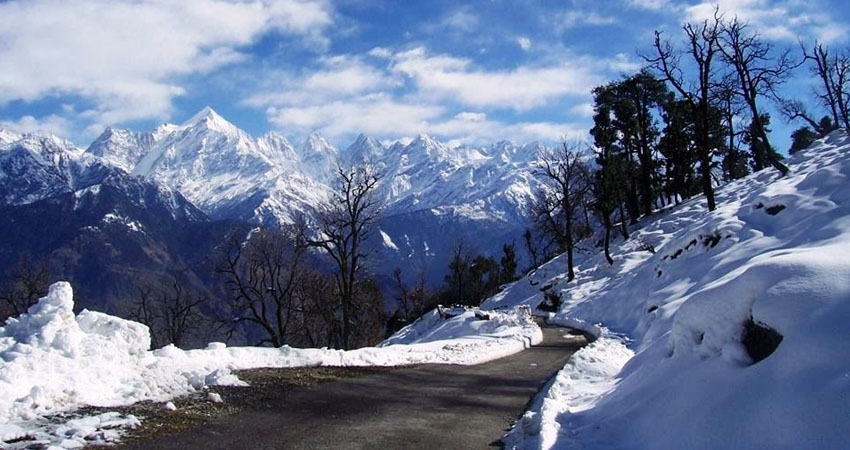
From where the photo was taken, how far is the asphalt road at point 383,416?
29.1 ft

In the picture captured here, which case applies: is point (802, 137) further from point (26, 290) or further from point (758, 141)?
point (26, 290)

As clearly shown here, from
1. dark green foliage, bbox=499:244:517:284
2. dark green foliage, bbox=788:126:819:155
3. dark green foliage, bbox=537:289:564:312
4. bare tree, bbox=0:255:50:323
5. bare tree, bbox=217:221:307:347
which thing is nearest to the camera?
bare tree, bbox=217:221:307:347

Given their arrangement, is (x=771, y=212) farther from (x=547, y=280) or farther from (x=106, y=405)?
(x=547, y=280)

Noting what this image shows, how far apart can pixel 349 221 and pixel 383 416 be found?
21.1 metres

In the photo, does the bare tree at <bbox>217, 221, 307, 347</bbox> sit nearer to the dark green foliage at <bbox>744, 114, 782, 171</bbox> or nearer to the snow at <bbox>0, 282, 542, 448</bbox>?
the snow at <bbox>0, 282, 542, 448</bbox>

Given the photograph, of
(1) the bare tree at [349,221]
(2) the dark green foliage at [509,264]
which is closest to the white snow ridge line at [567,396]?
(1) the bare tree at [349,221]

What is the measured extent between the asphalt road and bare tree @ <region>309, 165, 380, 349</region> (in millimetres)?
14301

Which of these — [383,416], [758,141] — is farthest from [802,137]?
[383,416]

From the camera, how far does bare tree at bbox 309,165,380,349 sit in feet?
100

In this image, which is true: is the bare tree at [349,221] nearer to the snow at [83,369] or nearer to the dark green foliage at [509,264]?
the snow at [83,369]

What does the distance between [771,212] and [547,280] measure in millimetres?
31434

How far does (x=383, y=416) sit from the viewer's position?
429 inches

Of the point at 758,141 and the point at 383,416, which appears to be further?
the point at 758,141

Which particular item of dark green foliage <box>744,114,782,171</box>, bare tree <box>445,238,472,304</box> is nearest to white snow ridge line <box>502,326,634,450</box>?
dark green foliage <box>744,114,782,171</box>
